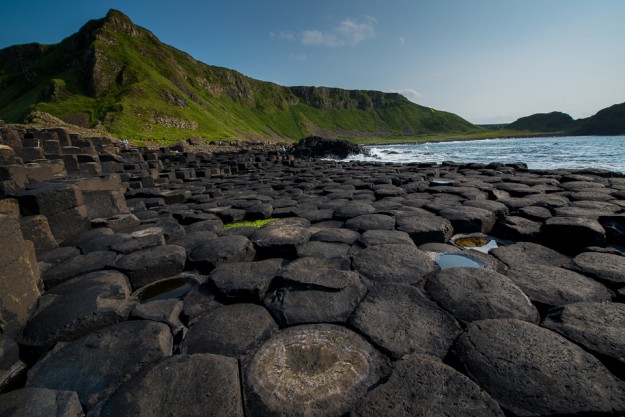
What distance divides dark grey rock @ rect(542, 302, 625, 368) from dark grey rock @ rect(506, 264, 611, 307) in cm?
13

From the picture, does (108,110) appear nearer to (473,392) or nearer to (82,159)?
(82,159)

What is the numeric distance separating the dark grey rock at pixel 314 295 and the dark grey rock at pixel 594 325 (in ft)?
4.26

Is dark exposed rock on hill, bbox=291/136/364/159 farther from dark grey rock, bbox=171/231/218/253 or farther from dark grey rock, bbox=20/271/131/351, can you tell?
dark grey rock, bbox=20/271/131/351

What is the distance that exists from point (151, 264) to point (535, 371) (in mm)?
3135

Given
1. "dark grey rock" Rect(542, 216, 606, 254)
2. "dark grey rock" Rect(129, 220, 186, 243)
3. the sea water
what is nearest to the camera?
"dark grey rock" Rect(542, 216, 606, 254)

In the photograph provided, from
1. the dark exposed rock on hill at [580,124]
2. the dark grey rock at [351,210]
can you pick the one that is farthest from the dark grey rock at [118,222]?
the dark exposed rock on hill at [580,124]

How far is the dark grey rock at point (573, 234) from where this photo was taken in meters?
3.31

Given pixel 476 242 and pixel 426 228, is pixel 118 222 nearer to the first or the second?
pixel 426 228

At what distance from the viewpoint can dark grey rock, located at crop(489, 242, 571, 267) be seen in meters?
2.92

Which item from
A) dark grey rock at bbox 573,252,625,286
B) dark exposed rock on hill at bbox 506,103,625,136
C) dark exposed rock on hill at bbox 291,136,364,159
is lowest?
dark exposed rock on hill at bbox 291,136,364,159

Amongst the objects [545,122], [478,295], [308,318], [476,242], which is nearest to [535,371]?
[478,295]

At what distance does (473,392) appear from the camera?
144cm

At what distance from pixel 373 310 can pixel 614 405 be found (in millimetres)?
1251

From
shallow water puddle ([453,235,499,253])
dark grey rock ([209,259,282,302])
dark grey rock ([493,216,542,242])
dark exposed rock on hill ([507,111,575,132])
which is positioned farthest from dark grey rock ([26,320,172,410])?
dark exposed rock on hill ([507,111,575,132])
